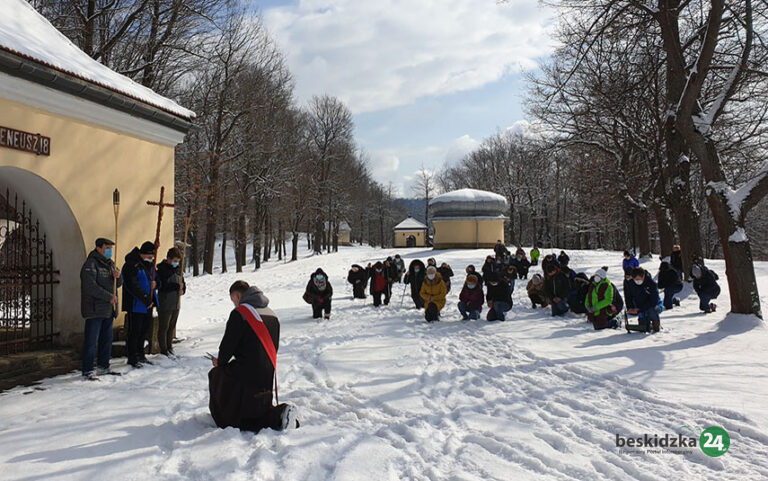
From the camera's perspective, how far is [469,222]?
3541 centimetres

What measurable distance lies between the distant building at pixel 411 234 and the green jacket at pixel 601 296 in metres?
48.4

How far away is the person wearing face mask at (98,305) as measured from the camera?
598cm

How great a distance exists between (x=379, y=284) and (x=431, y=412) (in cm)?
871

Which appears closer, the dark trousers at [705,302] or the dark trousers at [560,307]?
the dark trousers at [705,302]

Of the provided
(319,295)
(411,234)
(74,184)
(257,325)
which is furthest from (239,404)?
(411,234)

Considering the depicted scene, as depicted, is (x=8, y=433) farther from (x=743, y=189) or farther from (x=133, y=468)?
(x=743, y=189)

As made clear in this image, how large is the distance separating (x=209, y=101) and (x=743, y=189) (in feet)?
66.5

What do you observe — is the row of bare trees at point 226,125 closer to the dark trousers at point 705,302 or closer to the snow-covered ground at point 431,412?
the snow-covered ground at point 431,412

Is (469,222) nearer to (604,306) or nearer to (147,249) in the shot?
(604,306)

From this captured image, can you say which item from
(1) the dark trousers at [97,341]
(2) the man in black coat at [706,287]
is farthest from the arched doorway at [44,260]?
(2) the man in black coat at [706,287]

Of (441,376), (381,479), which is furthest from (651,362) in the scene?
(381,479)

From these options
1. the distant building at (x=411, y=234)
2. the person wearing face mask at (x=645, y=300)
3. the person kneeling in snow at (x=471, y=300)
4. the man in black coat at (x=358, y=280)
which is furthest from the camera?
the distant building at (x=411, y=234)

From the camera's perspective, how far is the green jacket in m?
9.41
